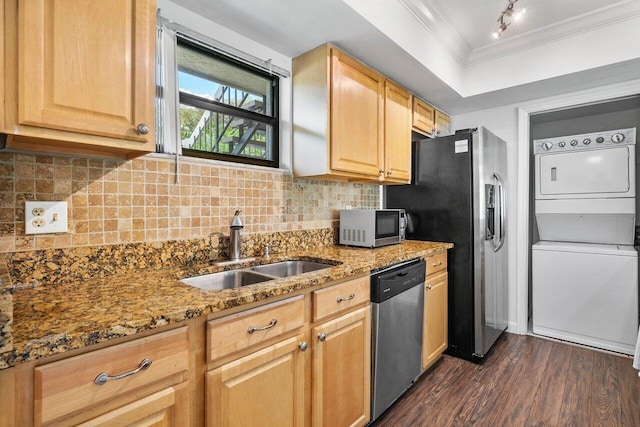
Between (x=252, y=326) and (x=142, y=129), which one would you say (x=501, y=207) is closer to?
(x=252, y=326)

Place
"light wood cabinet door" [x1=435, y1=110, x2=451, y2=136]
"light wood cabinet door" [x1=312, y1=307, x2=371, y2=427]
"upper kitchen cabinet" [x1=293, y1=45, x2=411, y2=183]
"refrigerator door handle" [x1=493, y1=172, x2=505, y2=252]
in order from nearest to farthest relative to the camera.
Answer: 1. "light wood cabinet door" [x1=312, y1=307, x2=371, y2=427]
2. "upper kitchen cabinet" [x1=293, y1=45, x2=411, y2=183]
3. "refrigerator door handle" [x1=493, y1=172, x2=505, y2=252]
4. "light wood cabinet door" [x1=435, y1=110, x2=451, y2=136]

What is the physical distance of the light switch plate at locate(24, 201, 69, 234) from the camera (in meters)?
1.14

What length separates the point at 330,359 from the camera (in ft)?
4.66

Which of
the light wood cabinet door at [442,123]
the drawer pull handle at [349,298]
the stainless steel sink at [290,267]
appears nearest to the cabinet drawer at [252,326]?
the drawer pull handle at [349,298]

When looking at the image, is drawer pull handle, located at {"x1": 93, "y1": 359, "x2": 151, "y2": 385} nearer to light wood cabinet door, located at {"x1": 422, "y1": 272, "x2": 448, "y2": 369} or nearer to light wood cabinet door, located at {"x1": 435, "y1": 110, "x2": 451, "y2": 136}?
light wood cabinet door, located at {"x1": 422, "y1": 272, "x2": 448, "y2": 369}

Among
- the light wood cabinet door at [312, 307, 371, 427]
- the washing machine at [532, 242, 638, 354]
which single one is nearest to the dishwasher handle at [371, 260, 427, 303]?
the light wood cabinet door at [312, 307, 371, 427]

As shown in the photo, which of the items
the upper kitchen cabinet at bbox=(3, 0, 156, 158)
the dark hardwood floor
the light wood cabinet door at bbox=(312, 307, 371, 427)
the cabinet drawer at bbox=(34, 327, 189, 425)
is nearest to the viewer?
the cabinet drawer at bbox=(34, 327, 189, 425)

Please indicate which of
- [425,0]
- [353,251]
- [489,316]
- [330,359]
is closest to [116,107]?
[330,359]

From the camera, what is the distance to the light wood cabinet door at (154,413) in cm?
78

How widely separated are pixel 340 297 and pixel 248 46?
5.00 feet

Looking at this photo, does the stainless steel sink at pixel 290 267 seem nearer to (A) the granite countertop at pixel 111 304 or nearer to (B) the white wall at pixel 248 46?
(A) the granite countertop at pixel 111 304

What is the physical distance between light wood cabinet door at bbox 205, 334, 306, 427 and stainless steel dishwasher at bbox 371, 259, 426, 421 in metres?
0.53

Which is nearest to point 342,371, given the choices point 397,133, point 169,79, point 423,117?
point 169,79

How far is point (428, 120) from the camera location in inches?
118
